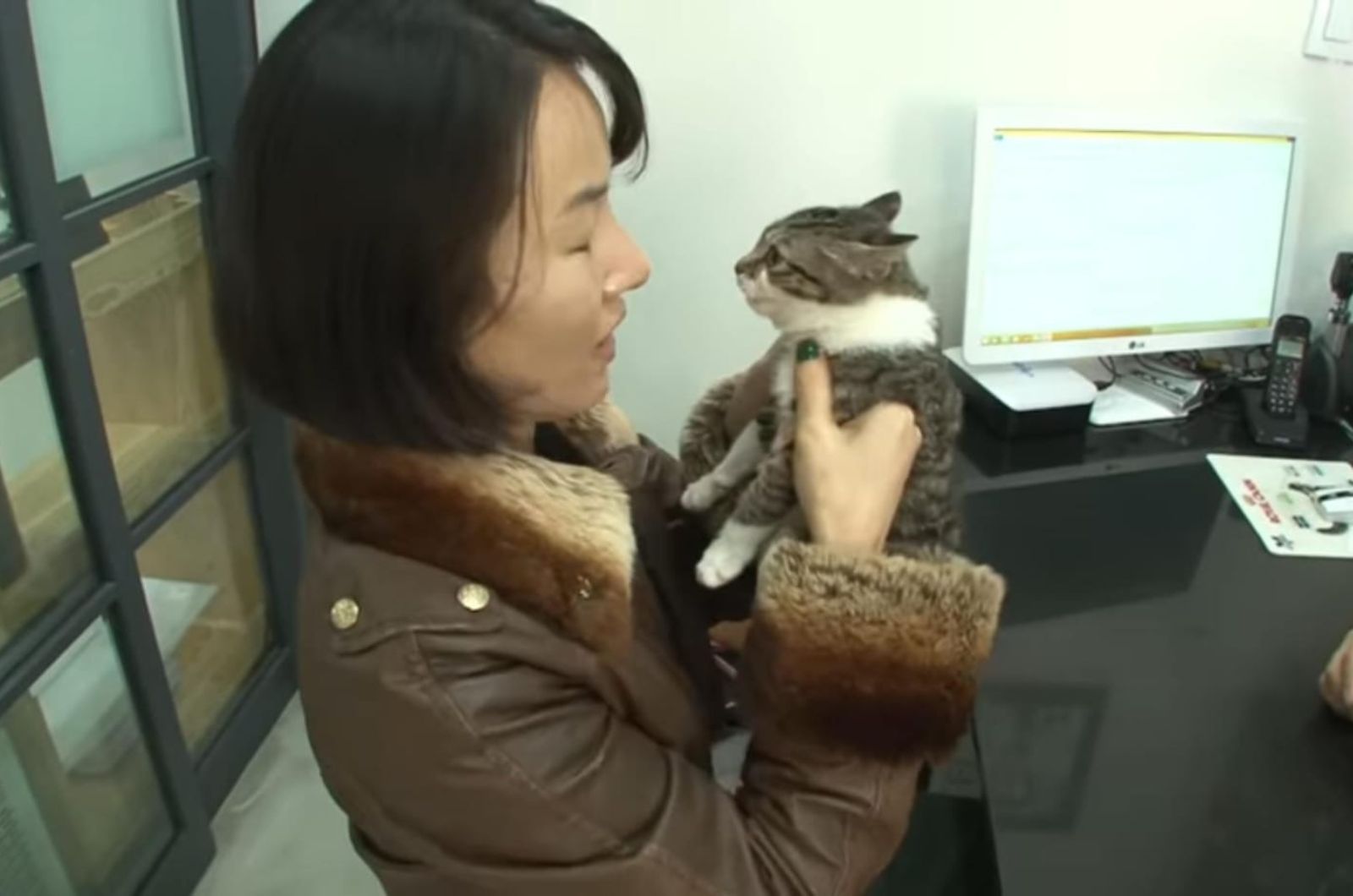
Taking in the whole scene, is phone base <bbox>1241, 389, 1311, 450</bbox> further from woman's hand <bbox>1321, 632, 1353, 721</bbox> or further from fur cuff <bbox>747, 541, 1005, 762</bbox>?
fur cuff <bbox>747, 541, 1005, 762</bbox>

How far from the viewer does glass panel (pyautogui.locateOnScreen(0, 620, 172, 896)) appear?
4.86 ft

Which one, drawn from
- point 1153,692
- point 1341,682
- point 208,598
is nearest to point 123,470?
point 208,598

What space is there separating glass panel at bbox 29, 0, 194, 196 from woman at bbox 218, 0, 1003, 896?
922 mm

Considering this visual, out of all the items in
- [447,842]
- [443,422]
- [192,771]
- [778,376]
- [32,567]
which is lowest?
[192,771]

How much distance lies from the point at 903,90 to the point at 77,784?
1.62 metres

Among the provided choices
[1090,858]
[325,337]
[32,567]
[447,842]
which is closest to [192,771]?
[32,567]

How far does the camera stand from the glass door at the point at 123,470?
4.55 feet

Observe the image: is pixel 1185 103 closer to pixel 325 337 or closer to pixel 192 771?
pixel 325 337


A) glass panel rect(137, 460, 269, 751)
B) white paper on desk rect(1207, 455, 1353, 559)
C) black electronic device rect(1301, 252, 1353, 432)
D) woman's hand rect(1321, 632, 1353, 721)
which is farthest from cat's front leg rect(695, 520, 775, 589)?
glass panel rect(137, 460, 269, 751)

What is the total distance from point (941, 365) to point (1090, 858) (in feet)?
1.64

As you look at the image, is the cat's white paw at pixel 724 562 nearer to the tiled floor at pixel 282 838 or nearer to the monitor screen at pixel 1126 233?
the monitor screen at pixel 1126 233

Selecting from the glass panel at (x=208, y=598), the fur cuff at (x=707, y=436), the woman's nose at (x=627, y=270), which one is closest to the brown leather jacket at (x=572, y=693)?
the woman's nose at (x=627, y=270)

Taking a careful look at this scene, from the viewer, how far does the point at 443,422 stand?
76cm

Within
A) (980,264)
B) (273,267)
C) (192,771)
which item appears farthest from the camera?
(192,771)
